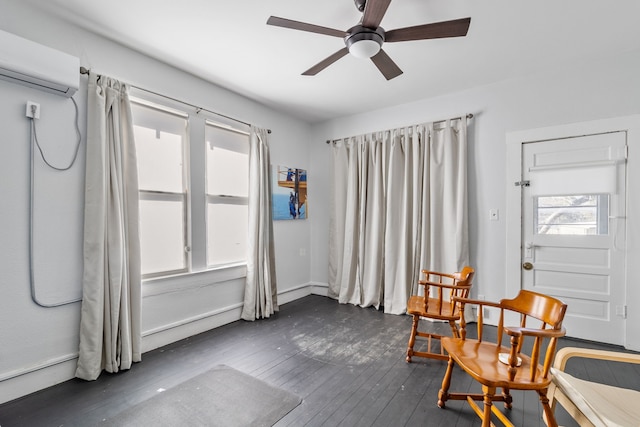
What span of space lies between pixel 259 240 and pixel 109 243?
4.87ft

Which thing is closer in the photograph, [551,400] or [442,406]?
[551,400]

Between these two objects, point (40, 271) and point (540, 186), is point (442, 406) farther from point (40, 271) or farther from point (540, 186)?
point (40, 271)

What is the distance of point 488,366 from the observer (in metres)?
1.50

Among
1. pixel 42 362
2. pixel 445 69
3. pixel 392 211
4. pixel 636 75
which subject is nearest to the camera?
pixel 42 362

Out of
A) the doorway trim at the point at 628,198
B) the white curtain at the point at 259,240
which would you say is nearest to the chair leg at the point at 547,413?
the doorway trim at the point at 628,198

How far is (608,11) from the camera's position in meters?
2.03

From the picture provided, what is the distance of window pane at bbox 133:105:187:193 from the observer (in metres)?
2.60

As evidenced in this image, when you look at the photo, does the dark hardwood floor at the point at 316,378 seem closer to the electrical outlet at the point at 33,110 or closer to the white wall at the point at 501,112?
the white wall at the point at 501,112

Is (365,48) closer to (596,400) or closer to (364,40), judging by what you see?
(364,40)

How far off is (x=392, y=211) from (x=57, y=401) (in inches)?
134

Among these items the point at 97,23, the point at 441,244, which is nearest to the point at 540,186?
the point at 441,244

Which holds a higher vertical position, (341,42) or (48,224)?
(341,42)

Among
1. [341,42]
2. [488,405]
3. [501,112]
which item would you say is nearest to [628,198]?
[501,112]

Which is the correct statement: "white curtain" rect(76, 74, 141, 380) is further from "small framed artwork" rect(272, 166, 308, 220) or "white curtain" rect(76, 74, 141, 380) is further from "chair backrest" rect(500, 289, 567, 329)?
"chair backrest" rect(500, 289, 567, 329)
